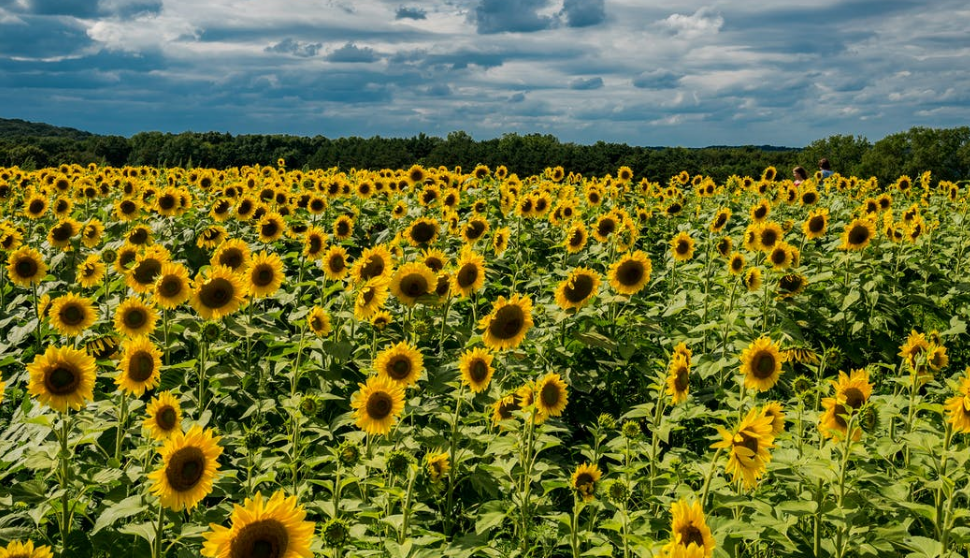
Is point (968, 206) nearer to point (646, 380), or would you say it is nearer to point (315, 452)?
point (646, 380)

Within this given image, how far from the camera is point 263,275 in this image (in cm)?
569

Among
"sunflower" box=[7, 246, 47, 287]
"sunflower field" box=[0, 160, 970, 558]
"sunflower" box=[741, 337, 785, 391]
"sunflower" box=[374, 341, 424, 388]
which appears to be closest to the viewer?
"sunflower field" box=[0, 160, 970, 558]

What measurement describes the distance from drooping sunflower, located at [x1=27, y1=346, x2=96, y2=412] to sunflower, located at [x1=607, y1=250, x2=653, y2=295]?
3925 millimetres

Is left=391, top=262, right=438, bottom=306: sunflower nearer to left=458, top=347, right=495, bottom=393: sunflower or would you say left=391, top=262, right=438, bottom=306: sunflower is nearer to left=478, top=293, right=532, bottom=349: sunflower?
left=478, top=293, right=532, bottom=349: sunflower

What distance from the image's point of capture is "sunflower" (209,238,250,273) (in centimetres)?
593

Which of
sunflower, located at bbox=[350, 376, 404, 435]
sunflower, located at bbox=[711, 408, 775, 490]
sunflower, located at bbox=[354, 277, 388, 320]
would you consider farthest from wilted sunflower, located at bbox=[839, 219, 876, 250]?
sunflower, located at bbox=[350, 376, 404, 435]

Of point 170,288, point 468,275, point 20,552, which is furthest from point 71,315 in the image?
point 20,552

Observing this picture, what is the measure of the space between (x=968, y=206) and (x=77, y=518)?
13.8m

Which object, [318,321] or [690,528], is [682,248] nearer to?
[318,321]

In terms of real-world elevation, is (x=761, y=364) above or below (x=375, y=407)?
above

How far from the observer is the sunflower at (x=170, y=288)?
507 cm

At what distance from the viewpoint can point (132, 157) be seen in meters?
29.4

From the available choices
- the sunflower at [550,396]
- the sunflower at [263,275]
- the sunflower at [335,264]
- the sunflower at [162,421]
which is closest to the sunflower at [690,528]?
the sunflower at [550,396]

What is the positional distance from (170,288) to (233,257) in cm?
94
